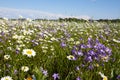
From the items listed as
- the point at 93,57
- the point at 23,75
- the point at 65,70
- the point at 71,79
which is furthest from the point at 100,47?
the point at 23,75

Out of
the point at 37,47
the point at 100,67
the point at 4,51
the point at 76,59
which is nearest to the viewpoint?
the point at 100,67

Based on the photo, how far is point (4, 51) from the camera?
458cm

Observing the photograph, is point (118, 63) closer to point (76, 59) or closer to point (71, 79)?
point (76, 59)

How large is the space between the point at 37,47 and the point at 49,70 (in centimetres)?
160

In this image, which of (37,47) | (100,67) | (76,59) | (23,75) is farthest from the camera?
(37,47)

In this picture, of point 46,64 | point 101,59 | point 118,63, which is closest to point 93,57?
point 101,59

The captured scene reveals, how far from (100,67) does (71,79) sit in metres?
0.56

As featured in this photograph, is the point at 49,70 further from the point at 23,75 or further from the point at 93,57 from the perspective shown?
the point at 93,57

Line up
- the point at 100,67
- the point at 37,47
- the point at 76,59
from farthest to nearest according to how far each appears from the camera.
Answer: the point at 37,47 → the point at 76,59 → the point at 100,67

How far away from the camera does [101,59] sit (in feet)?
13.1

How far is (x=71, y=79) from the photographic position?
3.24 metres

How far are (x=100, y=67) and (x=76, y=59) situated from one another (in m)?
0.45

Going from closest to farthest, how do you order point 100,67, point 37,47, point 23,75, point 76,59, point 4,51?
point 23,75
point 100,67
point 76,59
point 4,51
point 37,47

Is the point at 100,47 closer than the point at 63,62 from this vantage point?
No
